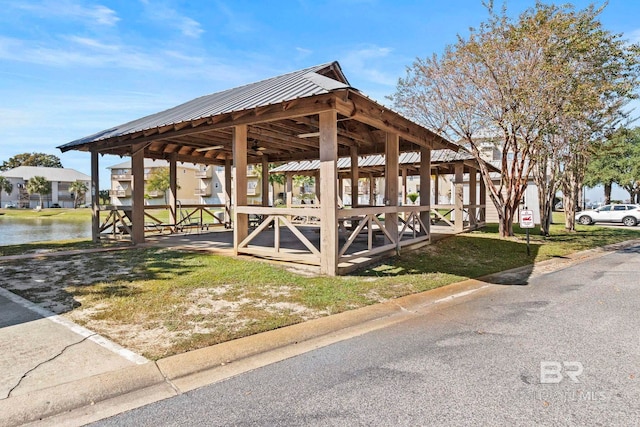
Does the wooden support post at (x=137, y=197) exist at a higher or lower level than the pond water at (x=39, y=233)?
higher

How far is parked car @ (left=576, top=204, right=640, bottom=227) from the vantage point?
77.9 feet

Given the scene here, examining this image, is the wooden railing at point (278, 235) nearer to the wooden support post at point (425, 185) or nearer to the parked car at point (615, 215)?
the wooden support post at point (425, 185)

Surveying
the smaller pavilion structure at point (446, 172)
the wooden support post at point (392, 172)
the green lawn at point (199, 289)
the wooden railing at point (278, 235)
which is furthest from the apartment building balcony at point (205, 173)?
→ the wooden support post at point (392, 172)

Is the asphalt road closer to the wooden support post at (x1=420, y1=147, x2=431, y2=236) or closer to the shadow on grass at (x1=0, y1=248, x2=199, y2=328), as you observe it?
the shadow on grass at (x1=0, y1=248, x2=199, y2=328)

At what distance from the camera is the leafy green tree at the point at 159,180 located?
51.1 meters

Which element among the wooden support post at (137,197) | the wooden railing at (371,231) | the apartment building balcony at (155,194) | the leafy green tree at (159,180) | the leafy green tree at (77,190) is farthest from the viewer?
the leafy green tree at (77,190)

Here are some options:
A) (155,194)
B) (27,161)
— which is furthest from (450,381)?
(27,161)

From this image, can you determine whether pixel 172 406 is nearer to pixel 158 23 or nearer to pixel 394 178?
pixel 394 178

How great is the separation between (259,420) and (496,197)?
13727mm

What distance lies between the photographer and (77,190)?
63688 mm

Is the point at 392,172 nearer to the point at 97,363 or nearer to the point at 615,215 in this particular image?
the point at 97,363

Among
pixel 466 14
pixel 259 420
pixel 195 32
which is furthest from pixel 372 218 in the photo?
pixel 466 14

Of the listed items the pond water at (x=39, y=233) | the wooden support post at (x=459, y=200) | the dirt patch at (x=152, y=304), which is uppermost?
the wooden support post at (x=459, y=200)

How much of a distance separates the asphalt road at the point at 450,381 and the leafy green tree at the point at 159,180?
51.1 meters
